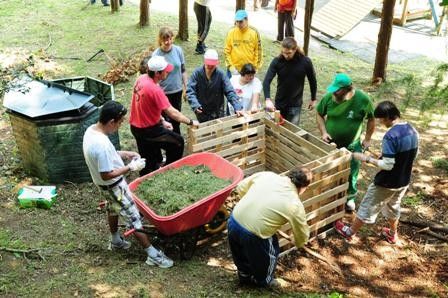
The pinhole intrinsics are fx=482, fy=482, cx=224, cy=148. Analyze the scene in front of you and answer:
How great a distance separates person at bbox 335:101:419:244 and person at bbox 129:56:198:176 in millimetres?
2188

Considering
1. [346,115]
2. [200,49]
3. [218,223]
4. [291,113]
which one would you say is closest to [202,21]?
[200,49]

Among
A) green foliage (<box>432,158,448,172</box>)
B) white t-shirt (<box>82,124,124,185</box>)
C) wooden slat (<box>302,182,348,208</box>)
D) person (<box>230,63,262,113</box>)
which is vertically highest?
white t-shirt (<box>82,124,124,185</box>)

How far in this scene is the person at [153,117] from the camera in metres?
5.57

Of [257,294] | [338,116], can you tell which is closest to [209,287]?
[257,294]

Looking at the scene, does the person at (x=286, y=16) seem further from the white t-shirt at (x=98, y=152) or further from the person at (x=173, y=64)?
the white t-shirt at (x=98, y=152)

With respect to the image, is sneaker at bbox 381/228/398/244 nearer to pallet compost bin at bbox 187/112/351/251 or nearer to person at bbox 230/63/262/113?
pallet compost bin at bbox 187/112/351/251

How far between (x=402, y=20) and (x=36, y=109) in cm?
1298

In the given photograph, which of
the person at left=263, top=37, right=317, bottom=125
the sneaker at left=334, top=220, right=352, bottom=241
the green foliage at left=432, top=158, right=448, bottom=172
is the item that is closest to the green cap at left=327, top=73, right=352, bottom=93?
the person at left=263, top=37, right=317, bottom=125

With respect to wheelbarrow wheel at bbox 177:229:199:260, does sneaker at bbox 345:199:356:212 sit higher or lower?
lower

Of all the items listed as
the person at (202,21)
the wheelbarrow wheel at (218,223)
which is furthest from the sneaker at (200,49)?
the wheelbarrow wheel at (218,223)

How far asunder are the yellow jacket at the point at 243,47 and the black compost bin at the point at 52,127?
7.72ft

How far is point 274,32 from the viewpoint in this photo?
14.4 m

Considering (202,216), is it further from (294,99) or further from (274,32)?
(274,32)

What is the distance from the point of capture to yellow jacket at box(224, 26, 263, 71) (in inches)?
292
